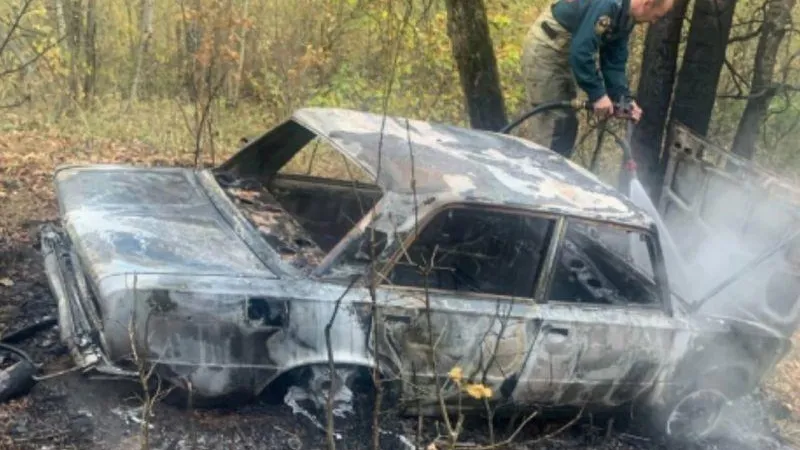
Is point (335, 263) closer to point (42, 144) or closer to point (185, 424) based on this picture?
point (185, 424)

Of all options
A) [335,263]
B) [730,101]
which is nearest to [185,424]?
[335,263]

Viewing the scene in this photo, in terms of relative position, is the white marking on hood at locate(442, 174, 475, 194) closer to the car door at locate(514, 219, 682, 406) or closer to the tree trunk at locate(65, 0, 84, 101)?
the car door at locate(514, 219, 682, 406)

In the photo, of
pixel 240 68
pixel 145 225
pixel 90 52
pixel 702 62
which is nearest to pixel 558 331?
pixel 145 225

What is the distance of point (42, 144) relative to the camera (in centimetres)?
833

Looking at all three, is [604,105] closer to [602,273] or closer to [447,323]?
[602,273]

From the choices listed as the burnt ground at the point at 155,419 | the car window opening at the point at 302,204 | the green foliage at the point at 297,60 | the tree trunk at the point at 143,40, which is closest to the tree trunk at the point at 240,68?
the green foliage at the point at 297,60

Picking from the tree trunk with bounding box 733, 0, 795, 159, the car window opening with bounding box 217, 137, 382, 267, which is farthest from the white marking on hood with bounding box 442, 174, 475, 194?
the tree trunk with bounding box 733, 0, 795, 159

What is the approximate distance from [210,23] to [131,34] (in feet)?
5.66

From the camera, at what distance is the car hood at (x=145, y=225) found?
3928 mm

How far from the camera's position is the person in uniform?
20.7 feet

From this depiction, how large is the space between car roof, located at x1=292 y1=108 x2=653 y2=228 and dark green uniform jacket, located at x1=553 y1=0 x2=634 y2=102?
3.96 feet

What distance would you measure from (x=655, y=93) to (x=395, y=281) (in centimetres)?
440

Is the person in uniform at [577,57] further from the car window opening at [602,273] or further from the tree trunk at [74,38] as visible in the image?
the tree trunk at [74,38]

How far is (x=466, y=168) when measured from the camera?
15.1ft
